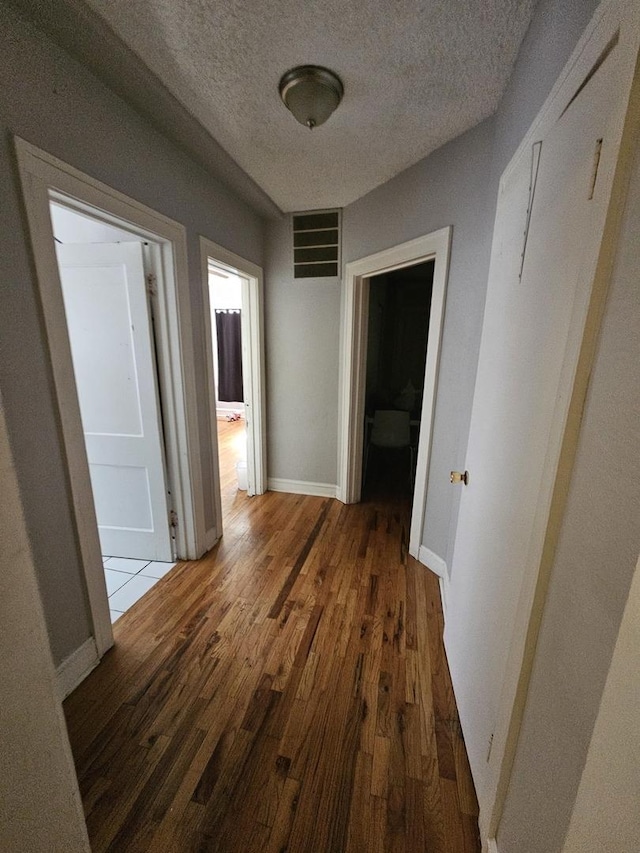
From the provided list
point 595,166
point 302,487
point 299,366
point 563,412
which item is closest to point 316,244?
point 299,366

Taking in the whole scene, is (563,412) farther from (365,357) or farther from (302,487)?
(302,487)

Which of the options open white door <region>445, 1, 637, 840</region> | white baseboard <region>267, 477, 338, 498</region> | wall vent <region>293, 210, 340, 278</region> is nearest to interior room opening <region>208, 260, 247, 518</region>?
white baseboard <region>267, 477, 338, 498</region>

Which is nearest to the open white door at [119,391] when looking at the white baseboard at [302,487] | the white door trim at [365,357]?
the white baseboard at [302,487]

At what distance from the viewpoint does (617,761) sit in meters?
0.46

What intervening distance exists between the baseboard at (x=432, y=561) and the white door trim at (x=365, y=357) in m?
0.05

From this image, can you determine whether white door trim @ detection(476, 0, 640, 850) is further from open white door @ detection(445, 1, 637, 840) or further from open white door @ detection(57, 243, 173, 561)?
open white door @ detection(57, 243, 173, 561)

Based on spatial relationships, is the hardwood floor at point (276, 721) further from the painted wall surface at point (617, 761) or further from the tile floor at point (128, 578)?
the painted wall surface at point (617, 761)

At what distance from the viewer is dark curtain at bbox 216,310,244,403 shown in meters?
5.70

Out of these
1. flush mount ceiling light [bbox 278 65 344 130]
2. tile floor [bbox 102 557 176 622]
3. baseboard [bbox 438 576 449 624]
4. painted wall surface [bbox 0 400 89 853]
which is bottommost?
tile floor [bbox 102 557 176 622]

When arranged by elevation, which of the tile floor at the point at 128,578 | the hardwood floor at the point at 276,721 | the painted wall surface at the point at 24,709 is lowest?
the tile floor at the point at 128,578

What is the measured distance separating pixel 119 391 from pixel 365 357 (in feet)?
5.97

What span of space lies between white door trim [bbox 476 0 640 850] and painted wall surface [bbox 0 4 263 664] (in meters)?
1.58

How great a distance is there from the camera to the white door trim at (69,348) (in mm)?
1142

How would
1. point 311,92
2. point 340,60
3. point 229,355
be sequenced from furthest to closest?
point 229,355 < point 311,92 < point 340,60
